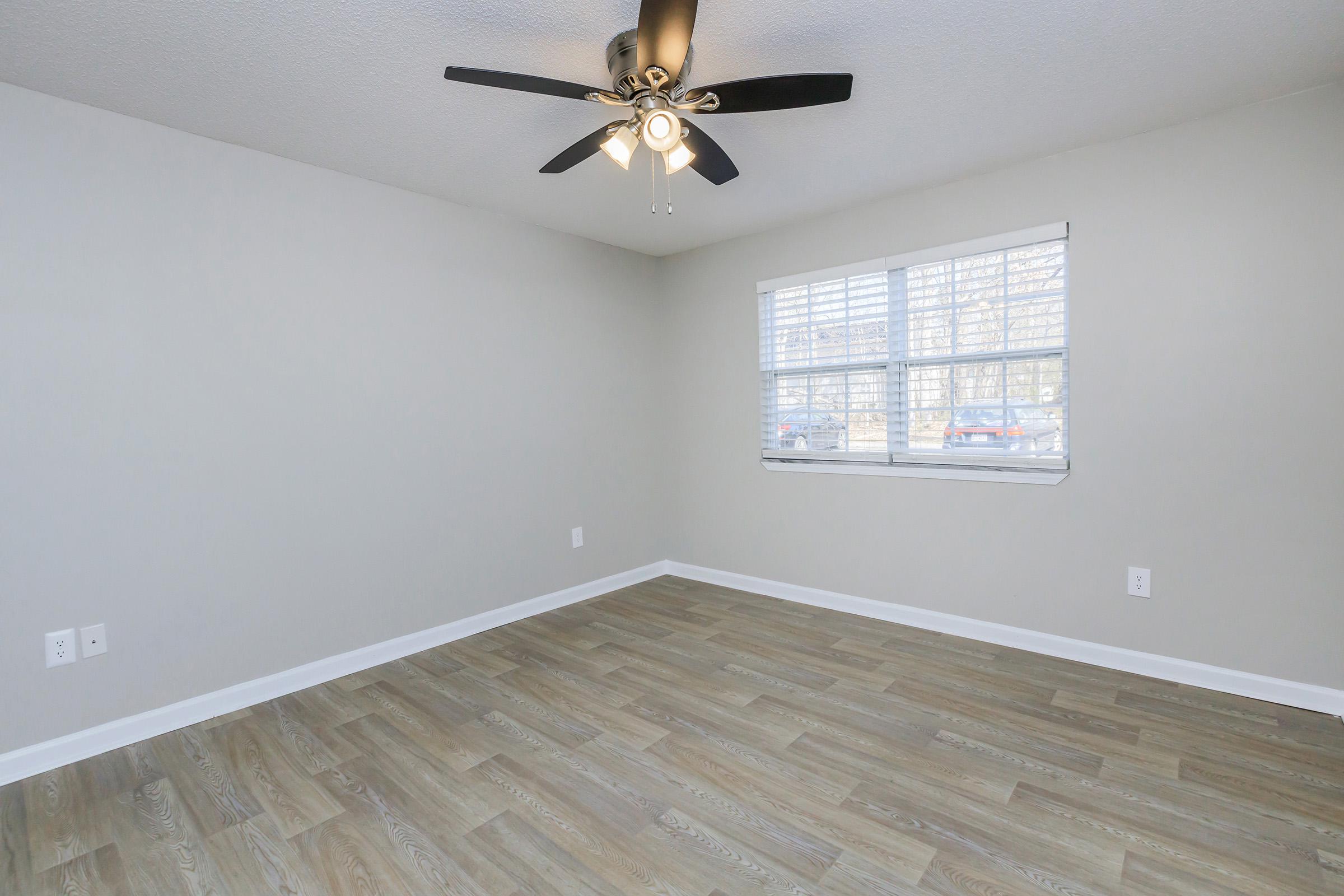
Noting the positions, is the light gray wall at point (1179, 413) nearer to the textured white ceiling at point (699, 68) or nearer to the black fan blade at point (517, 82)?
the textured white ceiling at point (699, 68)

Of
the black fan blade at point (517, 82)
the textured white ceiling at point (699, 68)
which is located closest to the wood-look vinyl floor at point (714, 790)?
the black fan blade at point (517, 82)

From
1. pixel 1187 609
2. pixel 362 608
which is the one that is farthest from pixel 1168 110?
pixel 362 608

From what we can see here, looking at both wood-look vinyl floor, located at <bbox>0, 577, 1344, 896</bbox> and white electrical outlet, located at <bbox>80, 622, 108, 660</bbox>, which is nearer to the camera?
wood-look vinyl floor, located at <bbox>0, 577, 1344, 896</bbox>

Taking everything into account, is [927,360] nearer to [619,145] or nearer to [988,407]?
[988,407]

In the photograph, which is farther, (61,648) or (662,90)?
(61,648)

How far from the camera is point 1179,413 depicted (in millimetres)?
2691

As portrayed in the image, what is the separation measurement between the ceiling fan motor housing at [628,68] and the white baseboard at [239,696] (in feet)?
8.97

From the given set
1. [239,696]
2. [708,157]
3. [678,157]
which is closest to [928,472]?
[708,157]

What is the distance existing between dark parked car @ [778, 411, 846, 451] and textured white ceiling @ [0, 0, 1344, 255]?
4.72ft

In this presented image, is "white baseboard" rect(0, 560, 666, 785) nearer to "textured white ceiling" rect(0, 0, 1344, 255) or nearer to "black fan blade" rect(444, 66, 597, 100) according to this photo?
"textured white ceiling" rect(0, 0, 1344, 255)

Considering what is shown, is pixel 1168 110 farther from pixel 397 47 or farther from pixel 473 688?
pixel 473 688

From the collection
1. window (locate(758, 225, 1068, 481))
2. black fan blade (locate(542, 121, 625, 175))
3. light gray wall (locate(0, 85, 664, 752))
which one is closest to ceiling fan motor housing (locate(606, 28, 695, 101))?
black fan blade (locate(542, 121, 625, 175))

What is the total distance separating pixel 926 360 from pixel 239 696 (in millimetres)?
3603

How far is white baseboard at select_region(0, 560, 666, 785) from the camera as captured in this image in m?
2.24
